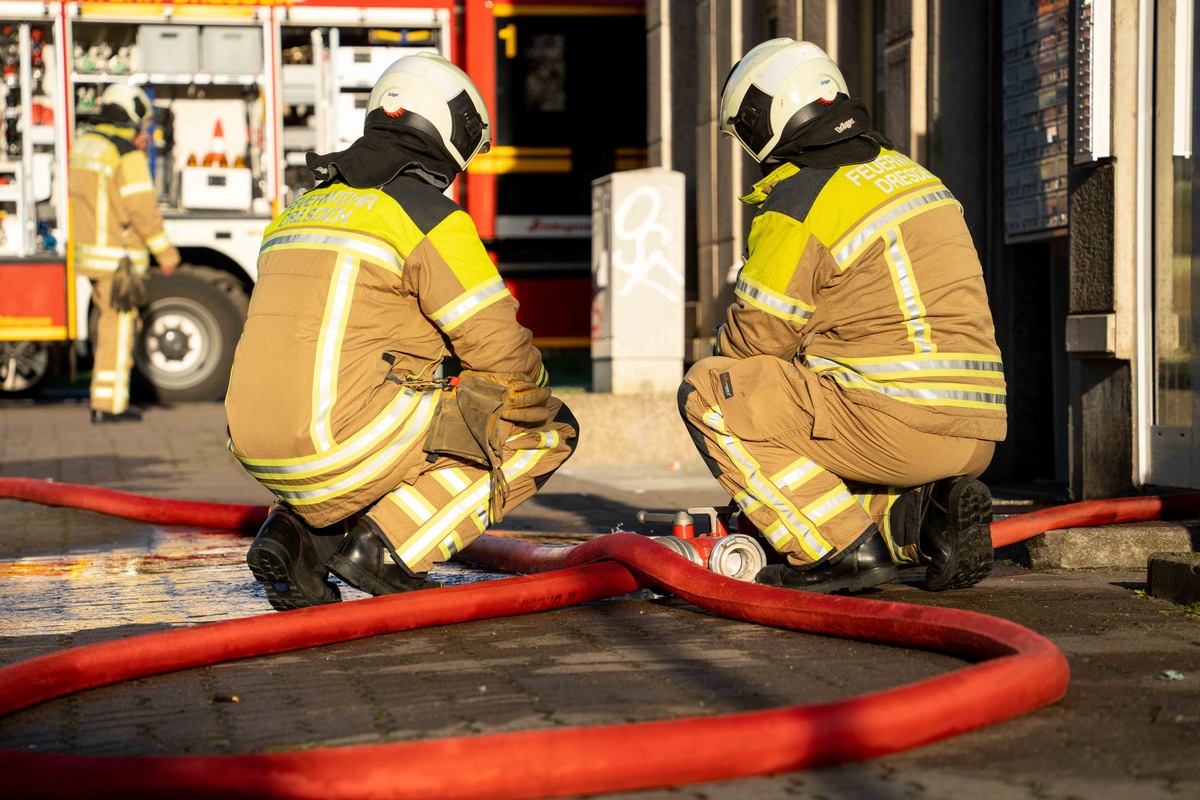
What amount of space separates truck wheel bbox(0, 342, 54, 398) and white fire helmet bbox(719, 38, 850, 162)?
34.3ft

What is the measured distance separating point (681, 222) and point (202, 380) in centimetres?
522

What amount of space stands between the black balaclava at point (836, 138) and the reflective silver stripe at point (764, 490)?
0.78m

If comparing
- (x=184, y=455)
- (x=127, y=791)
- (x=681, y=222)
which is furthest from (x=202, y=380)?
(x=127, y=791)

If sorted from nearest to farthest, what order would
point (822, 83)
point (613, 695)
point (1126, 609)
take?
point (613, 695), point (1126, 609), point (822, 83)

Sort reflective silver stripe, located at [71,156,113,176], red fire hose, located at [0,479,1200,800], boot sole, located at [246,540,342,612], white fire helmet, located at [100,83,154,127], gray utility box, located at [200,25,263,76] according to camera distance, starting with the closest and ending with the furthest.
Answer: red fire hose, located at [0,479,1200,800], boot sole, located at [246,540,342,612], reflective silver stripe, located at [71,156,113,176], white fire helmet, located at [100,83,154,127], gray utility box, located at [200,25,263,76]

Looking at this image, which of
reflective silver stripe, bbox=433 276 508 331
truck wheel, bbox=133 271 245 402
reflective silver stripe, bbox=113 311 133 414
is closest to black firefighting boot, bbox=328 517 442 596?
reflective silver stripe, bbox=433 276 508 331

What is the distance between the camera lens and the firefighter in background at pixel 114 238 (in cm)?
1220

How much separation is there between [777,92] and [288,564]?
6.32ft

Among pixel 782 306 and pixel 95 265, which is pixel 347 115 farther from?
pixel 782 306

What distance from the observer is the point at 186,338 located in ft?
44.4

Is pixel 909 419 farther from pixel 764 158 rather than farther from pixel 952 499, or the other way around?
pixel 764 158

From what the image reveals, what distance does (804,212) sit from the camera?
4.45 meters

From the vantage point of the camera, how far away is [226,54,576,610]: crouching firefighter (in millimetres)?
4363

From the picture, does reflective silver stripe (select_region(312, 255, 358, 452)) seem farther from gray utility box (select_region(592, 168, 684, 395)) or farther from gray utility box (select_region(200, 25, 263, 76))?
gray utility box (select_region(200, 25, 263, 76))
